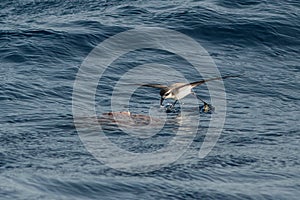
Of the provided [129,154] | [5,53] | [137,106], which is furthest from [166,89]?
[5,53]

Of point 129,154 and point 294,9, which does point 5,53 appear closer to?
point 129,154

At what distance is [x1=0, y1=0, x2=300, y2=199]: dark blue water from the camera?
11422 millimetres

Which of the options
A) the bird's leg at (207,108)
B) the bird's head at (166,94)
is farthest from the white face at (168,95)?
the bird's leg at (207,108)

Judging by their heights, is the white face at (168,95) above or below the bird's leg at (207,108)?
above

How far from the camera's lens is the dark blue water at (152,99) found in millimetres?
11422

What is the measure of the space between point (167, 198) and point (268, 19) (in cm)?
Result: 1063

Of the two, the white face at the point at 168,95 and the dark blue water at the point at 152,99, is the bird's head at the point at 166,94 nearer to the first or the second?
the white face at the point at 168,95

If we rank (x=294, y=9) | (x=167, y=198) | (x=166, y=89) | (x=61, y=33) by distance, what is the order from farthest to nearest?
(x=294, y=9) < (x=61, y=33) < (x=166, y=89) < (x=167, y=198)

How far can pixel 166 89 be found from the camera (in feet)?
49.5

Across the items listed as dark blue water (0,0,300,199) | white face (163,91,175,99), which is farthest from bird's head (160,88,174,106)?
dark blue water (0,0,300,199)

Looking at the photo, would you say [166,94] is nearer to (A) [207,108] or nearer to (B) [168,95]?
(B) [168,95]

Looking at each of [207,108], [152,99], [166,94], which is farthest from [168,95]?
[152,99]

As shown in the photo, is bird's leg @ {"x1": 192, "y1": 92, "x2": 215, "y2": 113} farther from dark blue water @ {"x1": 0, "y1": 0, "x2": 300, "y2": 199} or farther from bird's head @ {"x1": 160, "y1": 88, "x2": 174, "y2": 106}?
bird's head @ {"x1": 160, "y1": 88, "x2": 174, "y2": 106}

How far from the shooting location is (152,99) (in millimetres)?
16172
